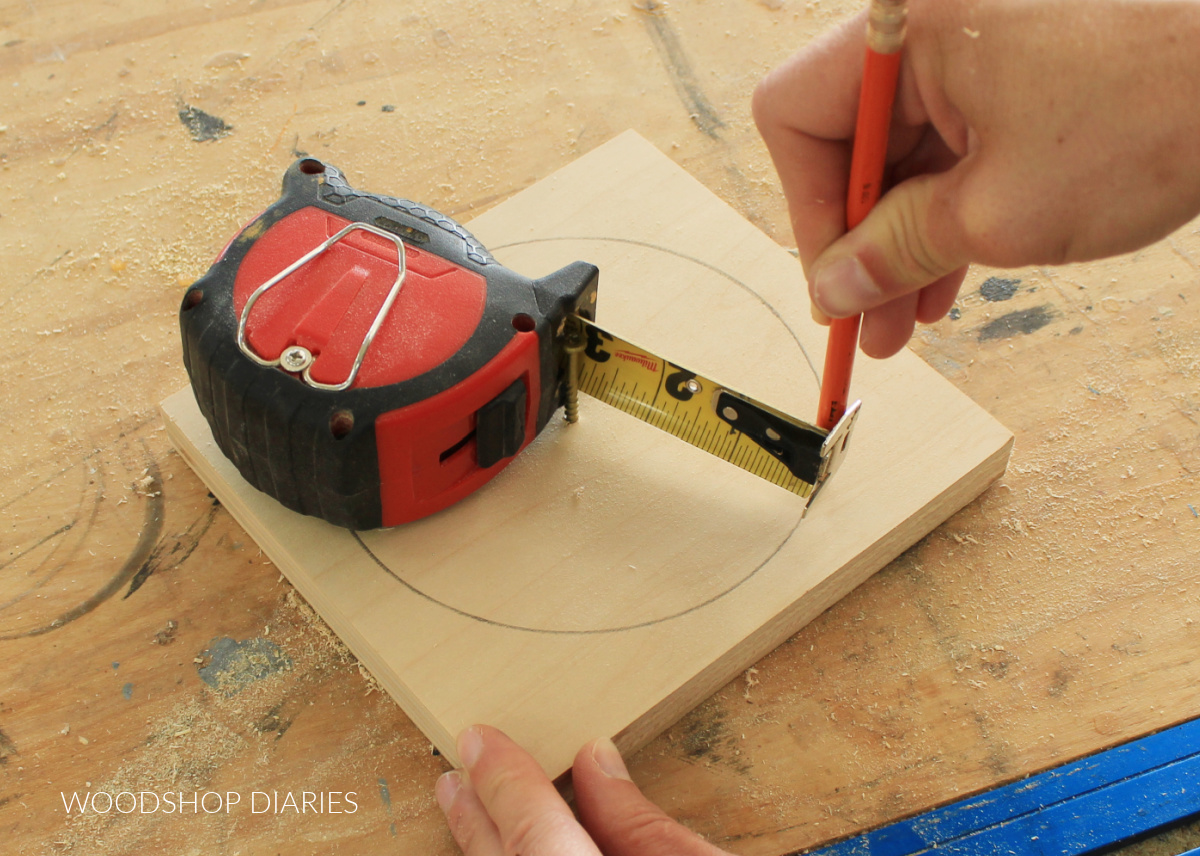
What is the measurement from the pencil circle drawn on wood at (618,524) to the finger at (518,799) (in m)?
0.16

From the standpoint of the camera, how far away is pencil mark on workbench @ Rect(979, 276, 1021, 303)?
1.69 meters

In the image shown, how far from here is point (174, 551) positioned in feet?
4.70

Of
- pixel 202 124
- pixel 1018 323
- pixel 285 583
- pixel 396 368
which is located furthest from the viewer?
pixel 202 124

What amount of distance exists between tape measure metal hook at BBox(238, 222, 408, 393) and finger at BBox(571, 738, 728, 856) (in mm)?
522

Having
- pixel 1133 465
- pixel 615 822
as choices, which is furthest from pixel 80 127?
pixel 1133 465

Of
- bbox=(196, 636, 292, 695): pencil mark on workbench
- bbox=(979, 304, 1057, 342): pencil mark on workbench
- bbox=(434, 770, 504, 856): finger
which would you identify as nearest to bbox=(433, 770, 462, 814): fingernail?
bbox=(434, 770, 504, 856): finger

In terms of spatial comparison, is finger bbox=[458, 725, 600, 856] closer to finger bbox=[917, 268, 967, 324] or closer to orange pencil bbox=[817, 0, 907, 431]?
orange pencil bbox=[817, 0, 907, 431]

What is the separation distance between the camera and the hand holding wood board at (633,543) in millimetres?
1245

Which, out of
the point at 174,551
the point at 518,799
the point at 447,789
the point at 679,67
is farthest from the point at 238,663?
the point at 679,67

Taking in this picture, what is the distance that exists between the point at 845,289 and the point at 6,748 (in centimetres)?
117

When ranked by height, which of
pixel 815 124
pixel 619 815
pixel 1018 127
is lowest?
pixel 619 815

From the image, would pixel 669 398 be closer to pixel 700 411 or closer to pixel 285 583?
pixel 700 411

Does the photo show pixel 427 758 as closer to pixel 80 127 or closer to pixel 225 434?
pixel 225 434

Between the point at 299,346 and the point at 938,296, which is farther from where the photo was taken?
the point at 938,296
